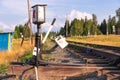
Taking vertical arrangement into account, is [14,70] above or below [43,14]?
below

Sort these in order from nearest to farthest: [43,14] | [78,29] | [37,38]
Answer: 1. [43,14]
2. [37,38]
3. [78,29]

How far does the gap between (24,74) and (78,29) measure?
107563mm

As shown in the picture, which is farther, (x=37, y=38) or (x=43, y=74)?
(x=43, y=74)

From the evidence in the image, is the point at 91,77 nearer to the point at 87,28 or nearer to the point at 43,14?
the point at 43,14

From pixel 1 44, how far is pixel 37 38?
23070 mm

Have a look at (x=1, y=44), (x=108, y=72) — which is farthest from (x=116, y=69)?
(x=1, y=44)

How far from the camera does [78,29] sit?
115438mm

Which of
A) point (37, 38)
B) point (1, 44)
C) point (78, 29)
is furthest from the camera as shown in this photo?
point (78, 29)

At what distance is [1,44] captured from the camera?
99.5 ft

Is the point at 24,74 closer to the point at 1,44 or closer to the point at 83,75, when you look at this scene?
the point at 83,75

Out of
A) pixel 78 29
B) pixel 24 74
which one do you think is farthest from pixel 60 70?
pixel 78 29

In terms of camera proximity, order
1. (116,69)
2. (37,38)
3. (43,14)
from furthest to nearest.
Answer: (116,69) < (37,38) < (43,14)

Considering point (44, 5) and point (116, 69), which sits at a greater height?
point (44, 5)

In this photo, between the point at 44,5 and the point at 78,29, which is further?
the point at 78,29
